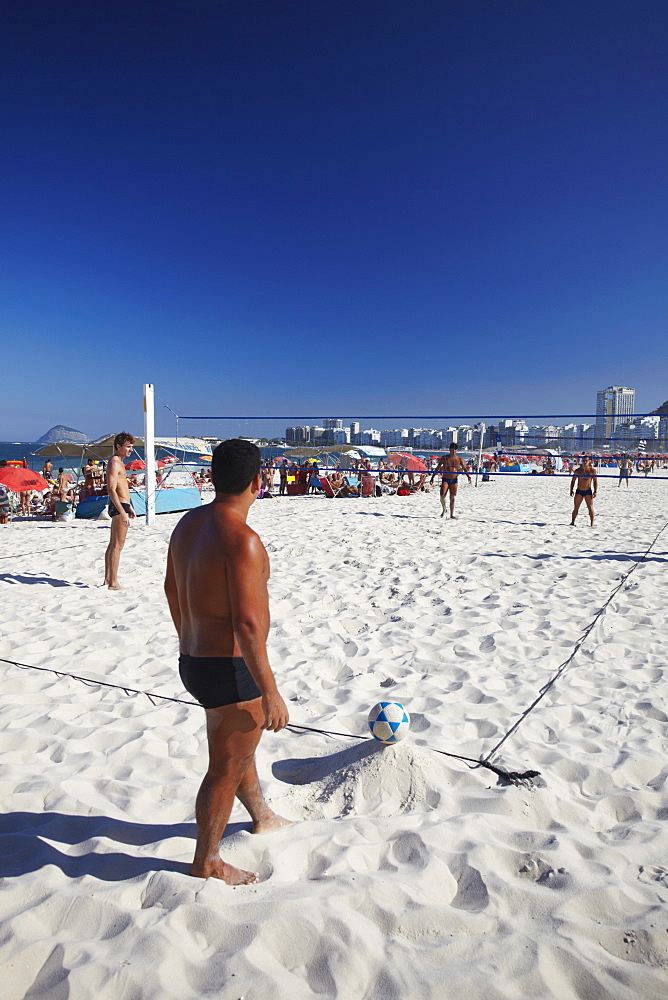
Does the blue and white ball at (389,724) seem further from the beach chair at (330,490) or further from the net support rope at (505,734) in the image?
the beach chair at (330,490)

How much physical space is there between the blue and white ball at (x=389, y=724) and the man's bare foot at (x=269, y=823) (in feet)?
1.61

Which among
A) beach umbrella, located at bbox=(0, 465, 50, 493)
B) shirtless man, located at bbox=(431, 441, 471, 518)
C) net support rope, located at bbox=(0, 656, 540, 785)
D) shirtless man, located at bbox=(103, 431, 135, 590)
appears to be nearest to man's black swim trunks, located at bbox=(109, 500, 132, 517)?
shirtless man, located at bbox=(103, 431, 135, 590)

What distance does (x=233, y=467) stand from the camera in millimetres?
1602

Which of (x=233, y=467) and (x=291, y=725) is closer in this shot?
(x=233, y=467)

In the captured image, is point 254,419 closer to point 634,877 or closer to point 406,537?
point 406,537

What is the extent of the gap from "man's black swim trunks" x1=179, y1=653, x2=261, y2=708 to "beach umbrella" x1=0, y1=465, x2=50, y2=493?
40.7 feet

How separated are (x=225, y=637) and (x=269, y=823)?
31.3 inches

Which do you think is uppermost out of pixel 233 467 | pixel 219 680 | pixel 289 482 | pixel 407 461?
pixel 233 467

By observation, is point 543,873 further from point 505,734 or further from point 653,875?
point 505,734

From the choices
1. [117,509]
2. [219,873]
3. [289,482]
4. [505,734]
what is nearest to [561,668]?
[505,734]

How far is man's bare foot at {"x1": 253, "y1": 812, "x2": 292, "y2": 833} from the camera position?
1821 mm

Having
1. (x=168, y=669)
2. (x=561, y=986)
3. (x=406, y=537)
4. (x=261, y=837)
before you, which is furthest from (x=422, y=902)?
(x=406, y=537)

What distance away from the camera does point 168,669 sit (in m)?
3.23

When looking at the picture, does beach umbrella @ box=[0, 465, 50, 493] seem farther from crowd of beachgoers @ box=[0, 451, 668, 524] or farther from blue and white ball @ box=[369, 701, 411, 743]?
blue and white ball @ box=[369, 701, 411, 743]
